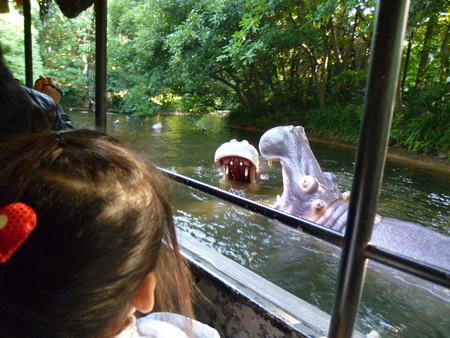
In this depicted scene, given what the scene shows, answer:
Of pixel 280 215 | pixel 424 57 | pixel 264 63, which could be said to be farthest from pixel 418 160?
pixel 280 215

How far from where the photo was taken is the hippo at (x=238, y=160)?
466cm

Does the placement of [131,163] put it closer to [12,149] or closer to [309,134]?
[12,149]

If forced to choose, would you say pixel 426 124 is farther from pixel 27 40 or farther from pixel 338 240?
pixel 338 240

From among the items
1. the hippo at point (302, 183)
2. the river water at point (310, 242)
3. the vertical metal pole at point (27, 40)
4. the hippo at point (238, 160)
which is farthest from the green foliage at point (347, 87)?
the vertical metal pole at point (27, 40)

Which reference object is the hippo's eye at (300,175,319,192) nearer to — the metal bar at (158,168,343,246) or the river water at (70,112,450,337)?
the river water at (70,112,450,337)

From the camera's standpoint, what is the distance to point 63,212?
1.52 feet

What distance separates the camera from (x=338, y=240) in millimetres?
748

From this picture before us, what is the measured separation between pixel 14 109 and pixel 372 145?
34.2 inches

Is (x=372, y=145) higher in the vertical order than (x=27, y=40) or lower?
lower

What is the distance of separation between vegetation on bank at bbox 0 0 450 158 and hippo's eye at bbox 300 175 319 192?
522 cm

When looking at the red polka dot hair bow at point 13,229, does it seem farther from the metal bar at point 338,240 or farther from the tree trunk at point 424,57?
the tree trunk at point 424,57

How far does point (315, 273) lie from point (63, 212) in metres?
2.41

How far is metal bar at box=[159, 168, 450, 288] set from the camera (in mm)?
586

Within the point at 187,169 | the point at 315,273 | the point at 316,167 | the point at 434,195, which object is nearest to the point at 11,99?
the point at 315,273
